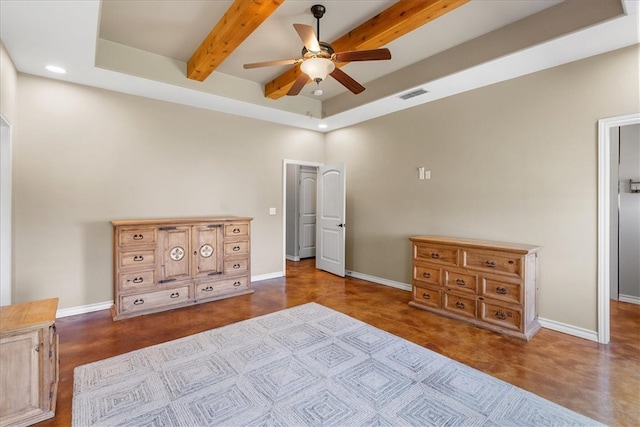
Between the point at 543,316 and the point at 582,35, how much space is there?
9.46 feet

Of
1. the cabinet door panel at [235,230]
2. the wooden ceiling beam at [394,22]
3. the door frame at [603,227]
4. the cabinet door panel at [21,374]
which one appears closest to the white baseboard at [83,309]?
the cabinet door panel at [235,230]

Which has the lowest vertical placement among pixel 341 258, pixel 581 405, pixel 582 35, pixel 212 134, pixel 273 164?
pixel 581 405

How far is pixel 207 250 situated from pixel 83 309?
1640mm

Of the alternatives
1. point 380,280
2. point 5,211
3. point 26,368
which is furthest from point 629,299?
point 5,211

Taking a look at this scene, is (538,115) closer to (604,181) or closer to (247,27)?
(604,181)

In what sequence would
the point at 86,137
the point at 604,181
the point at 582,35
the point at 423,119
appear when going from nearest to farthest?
1. the point at 582,35
2. the point at 604,181
3. the point at 86,137
4. the point at 423,119

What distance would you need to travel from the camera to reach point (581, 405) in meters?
2.11

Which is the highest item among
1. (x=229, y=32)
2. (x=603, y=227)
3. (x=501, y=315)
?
(x=229, y=32)

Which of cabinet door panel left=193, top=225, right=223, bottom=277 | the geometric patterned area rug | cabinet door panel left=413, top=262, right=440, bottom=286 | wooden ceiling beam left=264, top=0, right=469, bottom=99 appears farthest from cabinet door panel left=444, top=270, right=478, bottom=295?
cabinet door panel left=193, top=225, right=223, bottom=277

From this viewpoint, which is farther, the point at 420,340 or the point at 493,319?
the point at 493,319

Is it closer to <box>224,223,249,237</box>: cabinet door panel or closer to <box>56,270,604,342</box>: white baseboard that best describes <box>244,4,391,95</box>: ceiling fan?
<box>224,223,249,237</box>: cabinet door panel

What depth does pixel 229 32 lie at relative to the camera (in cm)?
285

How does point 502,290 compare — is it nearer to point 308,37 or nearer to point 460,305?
point 460,305

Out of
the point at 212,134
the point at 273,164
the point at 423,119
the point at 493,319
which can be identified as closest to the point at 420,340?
the point at 493,319
